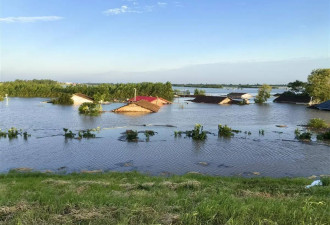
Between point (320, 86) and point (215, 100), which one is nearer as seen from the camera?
point (320, 86)

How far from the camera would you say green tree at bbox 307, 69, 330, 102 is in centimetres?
4500

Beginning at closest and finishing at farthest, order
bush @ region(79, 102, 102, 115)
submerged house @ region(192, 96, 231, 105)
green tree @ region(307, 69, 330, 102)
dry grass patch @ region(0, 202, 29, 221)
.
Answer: dry grass patch @ region(0, 202, 29, 221)
bush @ region(79, 102, 102, 115)
green tree @ region(307, 69, 330, 102)
submerged house @ region(192, 96, 231, 105)

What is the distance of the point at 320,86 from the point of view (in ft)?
148

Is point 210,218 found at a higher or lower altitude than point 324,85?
lower

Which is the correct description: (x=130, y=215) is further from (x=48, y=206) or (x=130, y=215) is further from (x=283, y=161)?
(x=283, y=161)

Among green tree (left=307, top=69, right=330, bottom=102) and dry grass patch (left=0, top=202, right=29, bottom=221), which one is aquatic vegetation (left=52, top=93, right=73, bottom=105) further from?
dry grass patch (left=0, top=202, right=29, bottom=221)

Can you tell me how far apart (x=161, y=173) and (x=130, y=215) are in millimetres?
6623

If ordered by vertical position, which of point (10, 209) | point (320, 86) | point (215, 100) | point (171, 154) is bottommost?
point (171, 154)

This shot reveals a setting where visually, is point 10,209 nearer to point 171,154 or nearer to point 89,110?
point 171,154

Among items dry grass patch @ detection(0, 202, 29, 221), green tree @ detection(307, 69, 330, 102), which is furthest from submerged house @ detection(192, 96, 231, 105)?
dry grass patch @ detection(0, 202, 29, 221)

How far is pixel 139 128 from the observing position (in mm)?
21031

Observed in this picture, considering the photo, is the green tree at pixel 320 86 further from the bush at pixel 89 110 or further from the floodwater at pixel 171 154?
the bush at pixel 89 110

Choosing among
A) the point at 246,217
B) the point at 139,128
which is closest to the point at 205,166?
the point at 246,217

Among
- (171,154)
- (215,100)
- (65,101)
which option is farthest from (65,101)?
(171,154)
